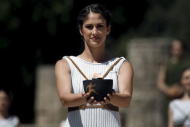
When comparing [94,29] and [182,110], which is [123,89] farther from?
[182,110]

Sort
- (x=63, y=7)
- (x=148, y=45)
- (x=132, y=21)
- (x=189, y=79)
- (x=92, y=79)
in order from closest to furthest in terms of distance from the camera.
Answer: (x=92, y=79), (x=189, y=79), (x=148, y=45), (x=63, y=7), (x=132, y=21)

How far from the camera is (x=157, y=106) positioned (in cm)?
1669

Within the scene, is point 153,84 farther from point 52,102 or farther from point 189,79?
point 189,79

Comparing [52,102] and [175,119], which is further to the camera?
[52,102]

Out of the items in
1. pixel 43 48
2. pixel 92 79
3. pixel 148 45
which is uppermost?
pixel 92 79

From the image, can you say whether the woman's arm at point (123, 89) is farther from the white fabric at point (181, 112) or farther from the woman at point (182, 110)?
the white fabric at point (181, 112)

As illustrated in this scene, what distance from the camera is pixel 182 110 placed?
33.3 ft

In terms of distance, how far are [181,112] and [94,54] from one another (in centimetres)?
390

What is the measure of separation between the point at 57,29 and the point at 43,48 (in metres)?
0.81

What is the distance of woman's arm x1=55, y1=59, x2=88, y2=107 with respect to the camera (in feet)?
20.0

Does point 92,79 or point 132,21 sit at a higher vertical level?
point 92,79

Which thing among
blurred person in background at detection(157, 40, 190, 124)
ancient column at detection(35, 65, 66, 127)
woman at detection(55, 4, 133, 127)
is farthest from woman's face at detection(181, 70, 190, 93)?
ancient column at detection(35, 65, 66, 127)

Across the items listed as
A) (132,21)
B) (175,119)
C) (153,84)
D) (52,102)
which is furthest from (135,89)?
(132,21)

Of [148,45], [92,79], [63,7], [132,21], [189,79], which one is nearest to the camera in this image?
[92,79]
